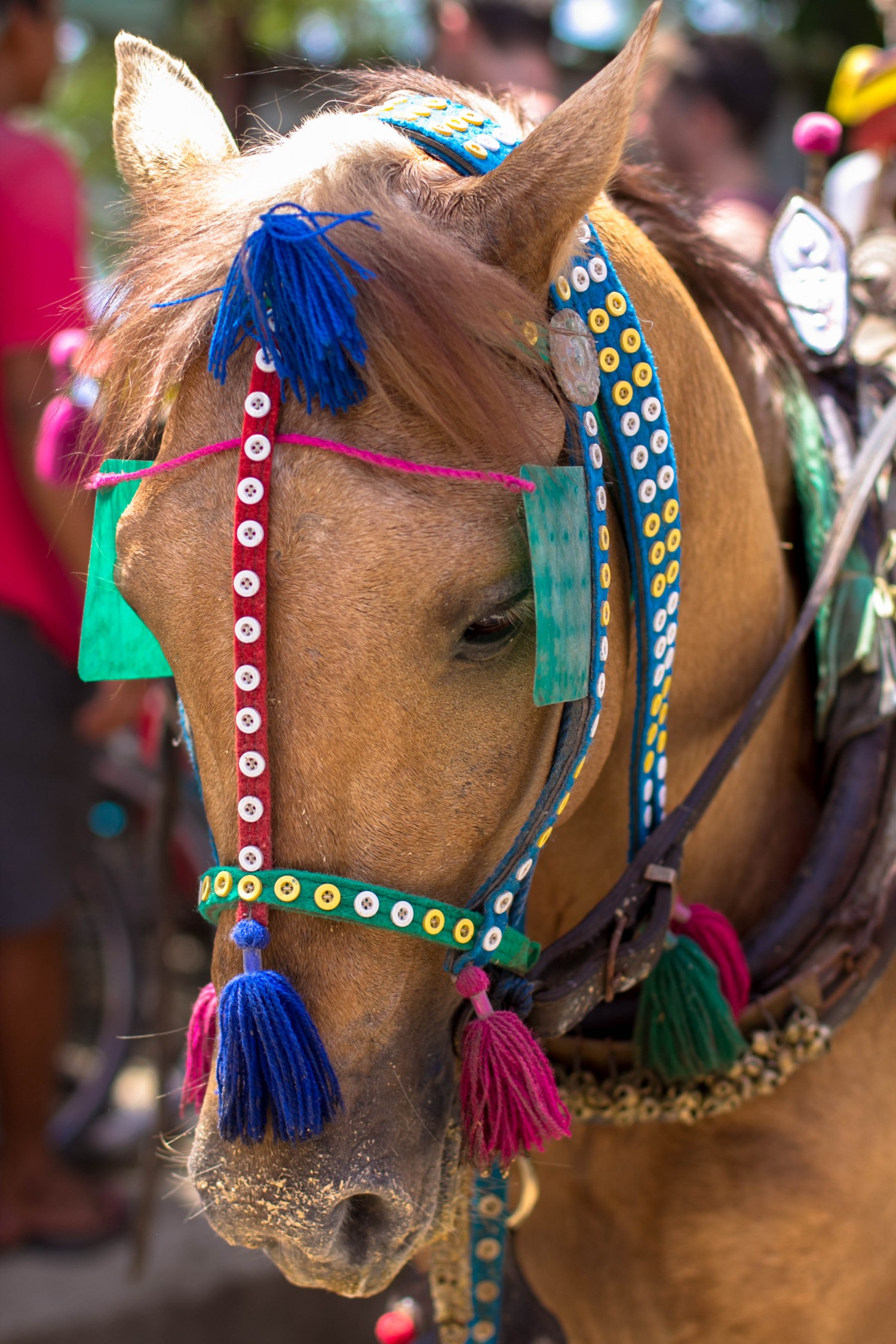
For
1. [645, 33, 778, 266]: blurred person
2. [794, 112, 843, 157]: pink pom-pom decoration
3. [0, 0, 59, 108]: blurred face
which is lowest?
[794, 112, 843, 157]: pink pom-pom decoration

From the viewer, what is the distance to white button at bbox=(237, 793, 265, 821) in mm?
1052

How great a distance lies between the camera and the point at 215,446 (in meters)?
1.08

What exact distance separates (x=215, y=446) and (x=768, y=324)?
2.91 feet

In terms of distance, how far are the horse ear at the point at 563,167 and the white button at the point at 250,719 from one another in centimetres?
46

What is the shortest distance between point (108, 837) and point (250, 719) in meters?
2.56

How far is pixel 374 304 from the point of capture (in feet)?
3.43

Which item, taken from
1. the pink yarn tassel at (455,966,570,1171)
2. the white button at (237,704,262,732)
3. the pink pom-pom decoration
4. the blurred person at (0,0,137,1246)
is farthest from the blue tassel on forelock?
the blurred person at (0,0,137,1246)

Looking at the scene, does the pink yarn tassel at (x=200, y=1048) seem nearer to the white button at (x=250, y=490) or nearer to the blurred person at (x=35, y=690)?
the white button at (x=250, y=490)

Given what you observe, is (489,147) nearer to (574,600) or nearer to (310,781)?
(574,600)

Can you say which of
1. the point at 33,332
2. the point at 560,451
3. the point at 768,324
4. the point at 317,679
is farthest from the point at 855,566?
the point at 33,332

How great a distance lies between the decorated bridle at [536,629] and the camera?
103cm

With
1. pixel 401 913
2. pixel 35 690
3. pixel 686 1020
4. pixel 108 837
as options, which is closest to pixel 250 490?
pixel 401 913

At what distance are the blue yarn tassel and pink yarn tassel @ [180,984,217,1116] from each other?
0.57 ft

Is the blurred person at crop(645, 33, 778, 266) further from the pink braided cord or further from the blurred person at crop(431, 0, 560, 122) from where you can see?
the pink braided cord
